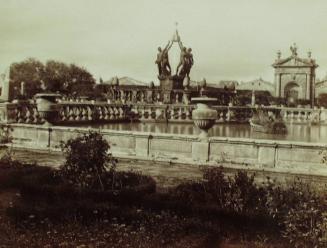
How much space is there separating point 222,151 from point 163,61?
1986cm

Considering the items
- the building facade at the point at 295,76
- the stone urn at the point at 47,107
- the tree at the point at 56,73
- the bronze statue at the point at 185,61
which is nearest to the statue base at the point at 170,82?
the bronze statue at the point at 185,61

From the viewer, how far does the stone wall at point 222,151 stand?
36.5ft

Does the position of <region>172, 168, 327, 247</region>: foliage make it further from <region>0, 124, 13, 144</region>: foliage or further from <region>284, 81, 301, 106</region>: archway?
<region>284, 81, 301, 106</region>: archway

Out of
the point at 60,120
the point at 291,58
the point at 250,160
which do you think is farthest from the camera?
the point at 291,58

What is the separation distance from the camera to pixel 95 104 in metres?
24.9

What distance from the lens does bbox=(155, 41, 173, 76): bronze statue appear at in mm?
31141

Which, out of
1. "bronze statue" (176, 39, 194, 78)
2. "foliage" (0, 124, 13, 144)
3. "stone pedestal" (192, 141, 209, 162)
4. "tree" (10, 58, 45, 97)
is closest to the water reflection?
"bronze statue" (176, 39, 194, 78)

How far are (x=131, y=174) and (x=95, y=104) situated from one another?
16.6 m

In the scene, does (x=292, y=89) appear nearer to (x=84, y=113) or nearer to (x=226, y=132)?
(x=226, y=132)

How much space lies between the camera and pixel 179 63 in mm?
31016

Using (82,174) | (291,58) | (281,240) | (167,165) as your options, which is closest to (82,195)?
(82,174)

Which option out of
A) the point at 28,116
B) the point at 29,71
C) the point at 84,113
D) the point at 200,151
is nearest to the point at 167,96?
the point at 84,113

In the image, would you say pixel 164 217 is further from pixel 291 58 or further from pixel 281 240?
pixel 291 58

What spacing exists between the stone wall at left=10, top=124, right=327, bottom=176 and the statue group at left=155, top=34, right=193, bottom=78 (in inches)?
700
